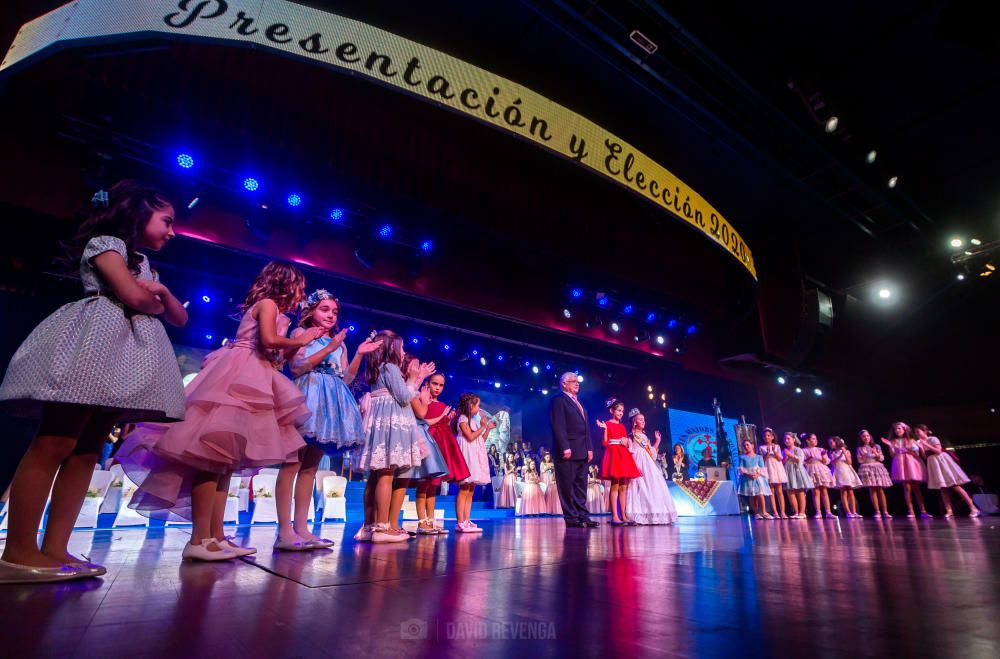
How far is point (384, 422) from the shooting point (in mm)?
3650

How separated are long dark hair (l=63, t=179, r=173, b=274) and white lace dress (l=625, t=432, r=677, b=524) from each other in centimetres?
604

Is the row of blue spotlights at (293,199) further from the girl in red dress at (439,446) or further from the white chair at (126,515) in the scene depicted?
the white chair at (126,515)

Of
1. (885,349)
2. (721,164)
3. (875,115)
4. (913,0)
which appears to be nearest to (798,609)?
(913,0)

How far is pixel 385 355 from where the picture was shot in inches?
151

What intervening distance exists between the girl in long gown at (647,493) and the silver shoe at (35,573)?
5966mm

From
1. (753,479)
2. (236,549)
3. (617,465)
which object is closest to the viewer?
(236,549)

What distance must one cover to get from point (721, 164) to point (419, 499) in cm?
707

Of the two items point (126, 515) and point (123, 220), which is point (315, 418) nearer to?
point (123, 220)

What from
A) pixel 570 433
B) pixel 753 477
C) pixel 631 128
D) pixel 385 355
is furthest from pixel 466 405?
pixel 753 477

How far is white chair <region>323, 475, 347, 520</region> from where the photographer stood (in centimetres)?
758

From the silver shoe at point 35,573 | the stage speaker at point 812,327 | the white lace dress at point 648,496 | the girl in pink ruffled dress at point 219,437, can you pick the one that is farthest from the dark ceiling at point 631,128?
the silver shoe at point 35,573

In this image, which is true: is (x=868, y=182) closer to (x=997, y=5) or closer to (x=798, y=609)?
(x=997, y=5)

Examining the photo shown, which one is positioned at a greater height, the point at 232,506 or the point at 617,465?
the point at 617,465

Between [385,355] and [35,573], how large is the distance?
2.38m
